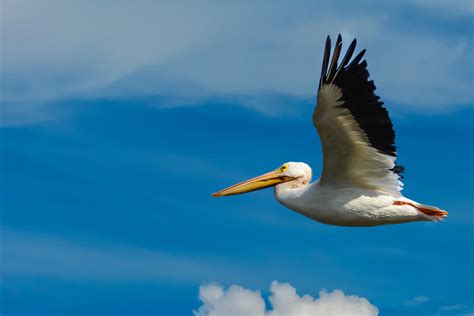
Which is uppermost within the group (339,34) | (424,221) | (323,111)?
(339,34)

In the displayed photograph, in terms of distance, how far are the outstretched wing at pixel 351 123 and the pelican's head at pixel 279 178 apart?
1.17 metres

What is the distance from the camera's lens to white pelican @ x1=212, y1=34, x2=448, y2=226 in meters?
16.9

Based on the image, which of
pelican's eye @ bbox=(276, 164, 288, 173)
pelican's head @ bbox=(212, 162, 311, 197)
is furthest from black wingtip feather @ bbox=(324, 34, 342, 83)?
pelican's eye @ bbox=(276, 164, 288, 173)

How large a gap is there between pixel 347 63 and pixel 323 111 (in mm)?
854

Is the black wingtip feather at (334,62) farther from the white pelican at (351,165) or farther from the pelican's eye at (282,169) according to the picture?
the pelican's eye at (282,169)

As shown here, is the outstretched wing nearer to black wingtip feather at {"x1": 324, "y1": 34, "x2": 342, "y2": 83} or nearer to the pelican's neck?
black wingtip feather at {"x1": 324, "y1": 34, "x2": 342, "y2": 83}

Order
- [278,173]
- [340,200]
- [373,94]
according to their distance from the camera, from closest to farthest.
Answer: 1. [373,94]
2. [340,200]
3. [278,173]

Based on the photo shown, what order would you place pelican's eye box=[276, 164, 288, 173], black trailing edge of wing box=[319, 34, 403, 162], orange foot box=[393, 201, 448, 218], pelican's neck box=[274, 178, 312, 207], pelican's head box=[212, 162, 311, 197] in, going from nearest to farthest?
1. black trailing edge of wing box=[319, 34, 403, 162]
2. orange foot box=[393, 201, 448, 218]
3. pelican's neck box=[274, 178, 312, 207]
4. pelican's head box=[212, 162, 311, 197]
5. pelican's eye box=[276, 164, 288, 173]

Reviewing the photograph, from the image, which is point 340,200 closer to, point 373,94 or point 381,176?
point 381,176

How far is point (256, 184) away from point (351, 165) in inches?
98.5

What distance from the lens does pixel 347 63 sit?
663 inches

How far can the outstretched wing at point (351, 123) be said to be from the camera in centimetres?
1683

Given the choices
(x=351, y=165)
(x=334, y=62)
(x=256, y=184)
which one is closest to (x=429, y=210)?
(x=351, y=165)

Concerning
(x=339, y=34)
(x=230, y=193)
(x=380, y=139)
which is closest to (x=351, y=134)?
(x=380, y=139)
